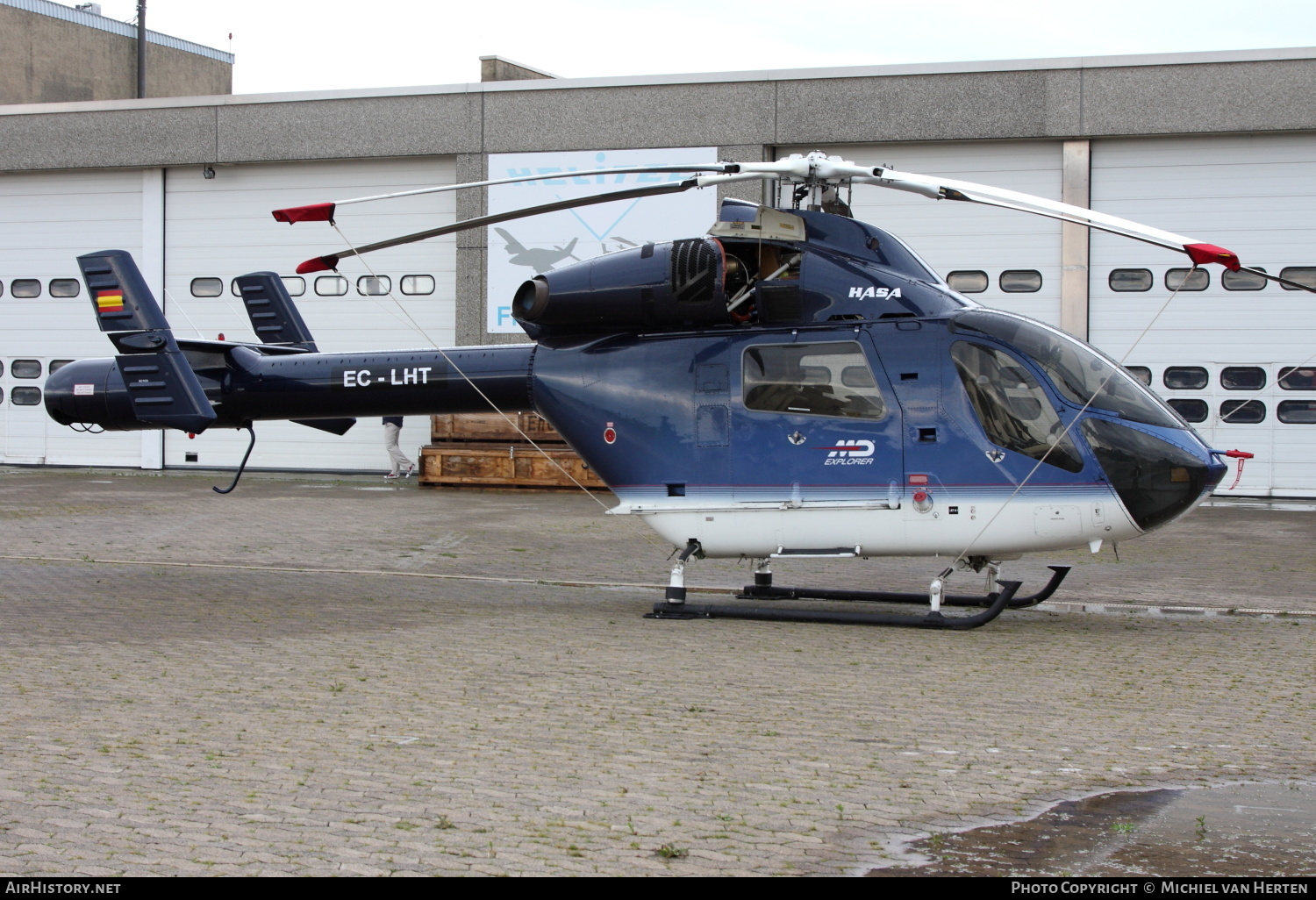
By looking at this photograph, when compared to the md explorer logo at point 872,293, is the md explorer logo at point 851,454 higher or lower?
lower

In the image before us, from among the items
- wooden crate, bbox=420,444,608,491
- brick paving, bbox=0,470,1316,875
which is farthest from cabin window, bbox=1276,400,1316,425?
wooden crate, bbox=420,444,608,491

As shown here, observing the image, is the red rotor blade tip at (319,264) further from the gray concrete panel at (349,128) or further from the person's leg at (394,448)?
the gray concrete panel at (349,128)

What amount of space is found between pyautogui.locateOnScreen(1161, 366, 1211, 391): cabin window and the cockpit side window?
13863mm

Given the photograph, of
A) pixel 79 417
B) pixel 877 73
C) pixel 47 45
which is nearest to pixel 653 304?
pixel 79 417

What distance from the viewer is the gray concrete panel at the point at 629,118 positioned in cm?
2330

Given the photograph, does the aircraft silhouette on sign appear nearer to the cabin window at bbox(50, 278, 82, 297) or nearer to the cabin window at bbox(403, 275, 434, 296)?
the cabin window at bbox(403, 275, 434, 296)

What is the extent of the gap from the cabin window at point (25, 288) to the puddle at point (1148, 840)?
26607 millimetres

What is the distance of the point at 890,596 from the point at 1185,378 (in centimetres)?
1351

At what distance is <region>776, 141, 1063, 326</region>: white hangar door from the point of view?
22531 mm

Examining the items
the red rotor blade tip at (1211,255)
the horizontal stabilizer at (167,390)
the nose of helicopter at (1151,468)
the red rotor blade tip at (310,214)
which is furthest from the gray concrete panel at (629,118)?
the red rotor blade tip at (1211,255)

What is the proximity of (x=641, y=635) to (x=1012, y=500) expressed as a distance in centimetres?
299

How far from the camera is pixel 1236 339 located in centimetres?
Result: 2173

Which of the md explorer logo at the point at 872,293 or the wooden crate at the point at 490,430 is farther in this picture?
the wooden crate at the point at 490,430

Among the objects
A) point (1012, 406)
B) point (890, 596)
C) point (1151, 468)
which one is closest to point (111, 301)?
point (890, 596)
